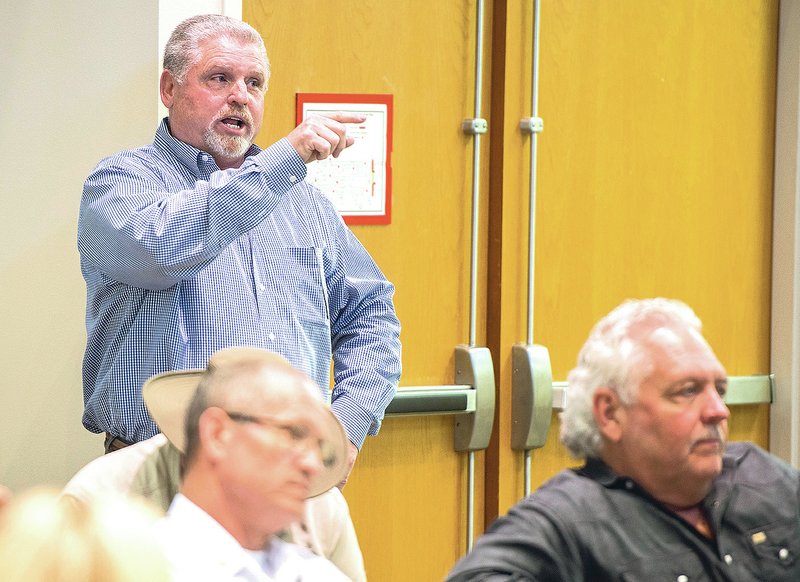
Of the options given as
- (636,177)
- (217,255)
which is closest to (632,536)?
(217,255)

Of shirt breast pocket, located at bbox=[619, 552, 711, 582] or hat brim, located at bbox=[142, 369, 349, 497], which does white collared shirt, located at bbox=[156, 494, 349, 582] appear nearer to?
hat brim, located at bbox=[142, 369, 349, 497]

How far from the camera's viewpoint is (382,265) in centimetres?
314

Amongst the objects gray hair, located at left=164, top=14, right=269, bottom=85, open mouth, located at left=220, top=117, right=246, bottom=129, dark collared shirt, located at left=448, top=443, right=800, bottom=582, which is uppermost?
gray hair, located at left=164, top=14, right=269, bottom=85

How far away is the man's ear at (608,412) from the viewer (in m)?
1.79

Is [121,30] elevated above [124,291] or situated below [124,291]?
above

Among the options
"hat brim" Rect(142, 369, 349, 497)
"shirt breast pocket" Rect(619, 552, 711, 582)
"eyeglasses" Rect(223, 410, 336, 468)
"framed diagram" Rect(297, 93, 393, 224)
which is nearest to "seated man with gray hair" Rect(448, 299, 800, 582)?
"shirt breast pocket" Rect(619, 552, 711, 582)

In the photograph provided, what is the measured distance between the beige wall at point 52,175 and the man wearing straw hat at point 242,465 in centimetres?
133

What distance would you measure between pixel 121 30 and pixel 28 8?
0.21 meters

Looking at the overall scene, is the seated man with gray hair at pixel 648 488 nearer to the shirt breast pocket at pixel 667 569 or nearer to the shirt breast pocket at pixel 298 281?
the shirt breast pocket at pixel 667 569

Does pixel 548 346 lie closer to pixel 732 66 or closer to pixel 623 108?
pixel 623 108

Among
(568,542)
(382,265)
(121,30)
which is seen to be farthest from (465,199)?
(568,542)

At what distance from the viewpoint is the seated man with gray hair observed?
1.74 metres

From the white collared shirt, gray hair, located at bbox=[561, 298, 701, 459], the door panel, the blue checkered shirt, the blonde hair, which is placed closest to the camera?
the blonde hair

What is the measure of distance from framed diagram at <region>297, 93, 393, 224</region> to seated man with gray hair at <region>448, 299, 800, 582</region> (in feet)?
4.45
